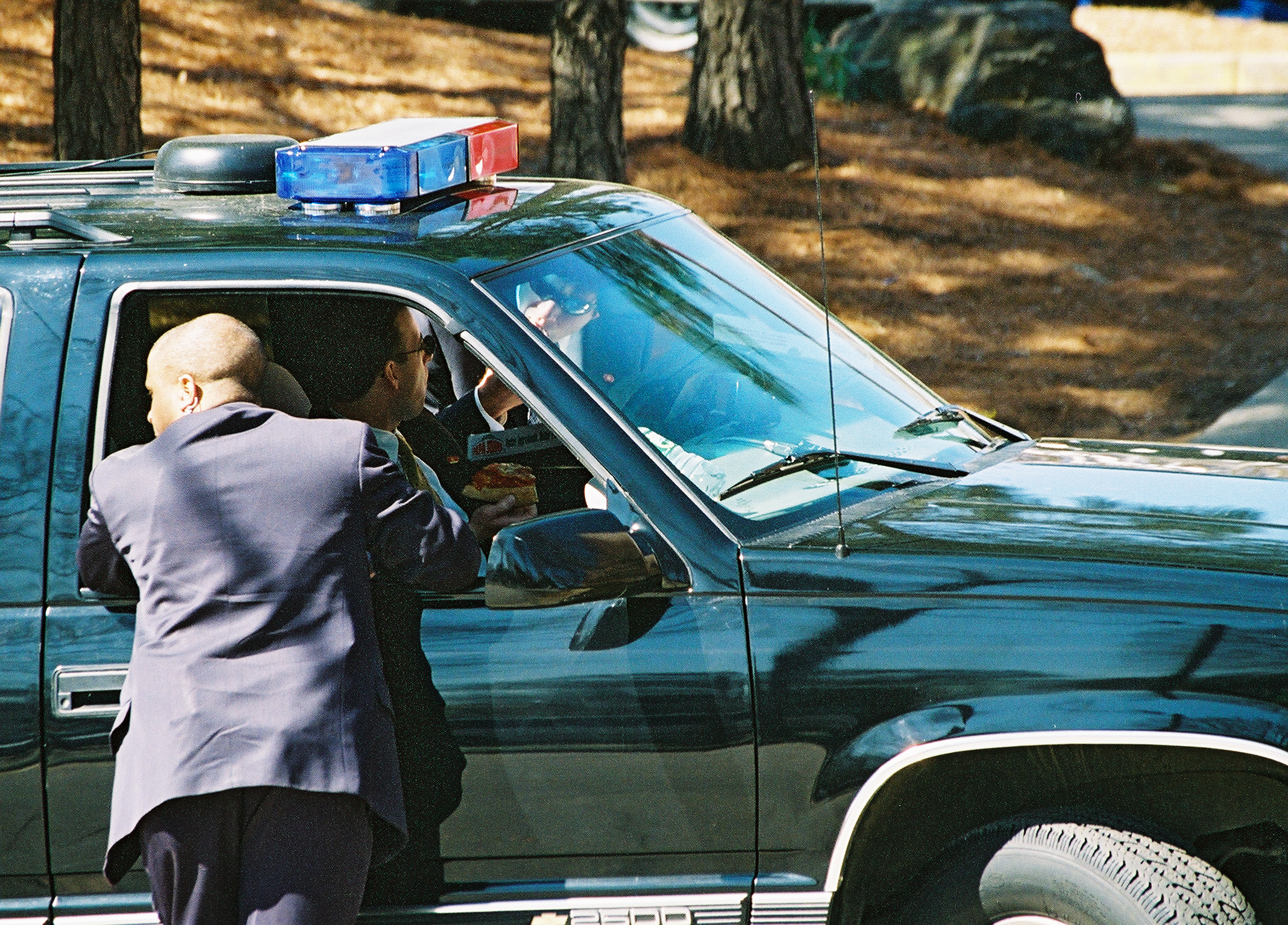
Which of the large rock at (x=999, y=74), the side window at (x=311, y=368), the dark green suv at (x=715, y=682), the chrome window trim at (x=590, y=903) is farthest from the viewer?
the large rock at (x=999, y=74)

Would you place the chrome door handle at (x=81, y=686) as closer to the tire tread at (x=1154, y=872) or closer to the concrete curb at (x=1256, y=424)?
the tire tread at (x=1154, y=872)

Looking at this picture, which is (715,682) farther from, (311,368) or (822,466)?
(311,368)

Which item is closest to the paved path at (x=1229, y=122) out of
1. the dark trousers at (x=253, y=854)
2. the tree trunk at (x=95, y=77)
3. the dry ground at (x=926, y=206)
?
the dry ground at (x=926, y=206)

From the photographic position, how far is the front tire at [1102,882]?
2.50 metres

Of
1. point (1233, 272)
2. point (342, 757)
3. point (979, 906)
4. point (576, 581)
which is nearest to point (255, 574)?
point (342, 757)

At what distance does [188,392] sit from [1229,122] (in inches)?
545

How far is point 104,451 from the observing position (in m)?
2.68

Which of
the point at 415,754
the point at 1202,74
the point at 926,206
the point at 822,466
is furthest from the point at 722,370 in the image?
the point at 1202,74

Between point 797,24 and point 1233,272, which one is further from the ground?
point 797,24

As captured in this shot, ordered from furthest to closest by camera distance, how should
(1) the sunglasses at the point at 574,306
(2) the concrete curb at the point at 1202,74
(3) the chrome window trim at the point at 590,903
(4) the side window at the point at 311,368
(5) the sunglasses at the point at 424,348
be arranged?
(2) the concrete curb at the point at 1202,74, (5) the sunglasses at the point at 424,348, (1) the sunglasses at the point at 574,306, (4) the side window at the point at 311,368, (3) the chrome window trim at the point at 590,903

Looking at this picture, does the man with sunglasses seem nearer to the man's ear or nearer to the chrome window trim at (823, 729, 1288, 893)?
the man's ear

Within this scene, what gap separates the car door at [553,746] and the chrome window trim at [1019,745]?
186 millimetres

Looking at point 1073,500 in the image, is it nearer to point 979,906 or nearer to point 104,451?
point 979,906

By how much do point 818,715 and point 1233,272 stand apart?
903 centimetres
